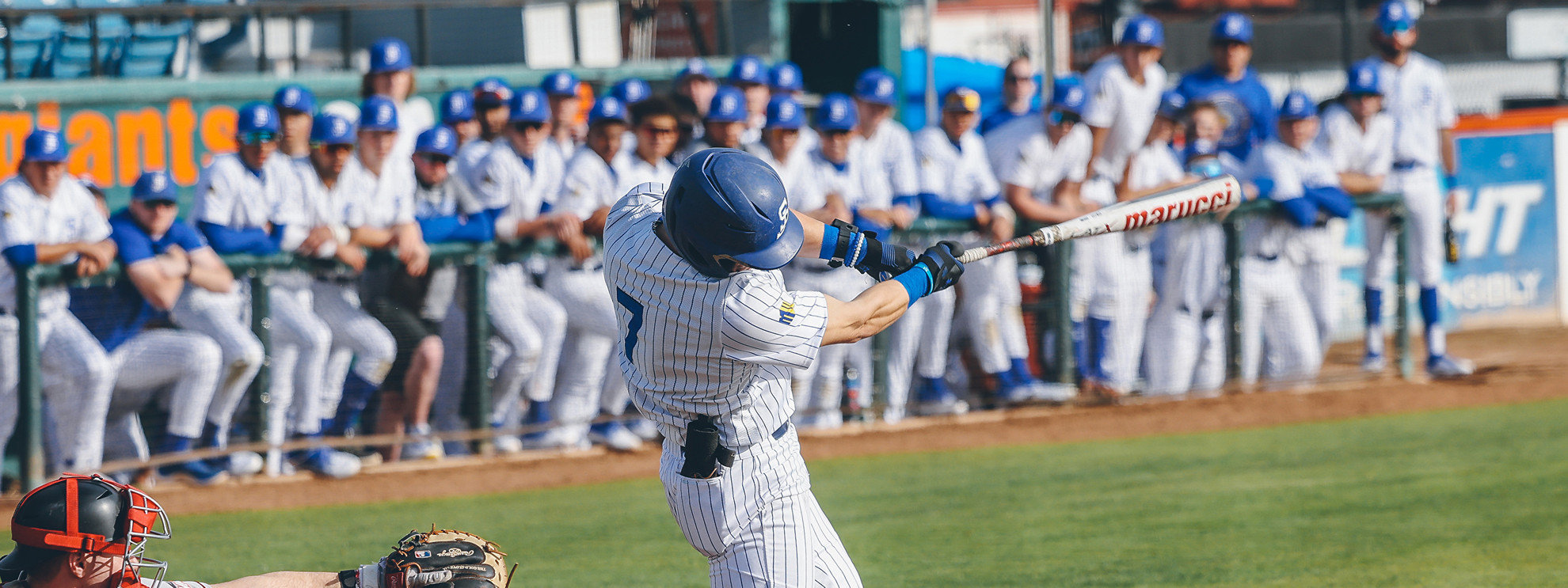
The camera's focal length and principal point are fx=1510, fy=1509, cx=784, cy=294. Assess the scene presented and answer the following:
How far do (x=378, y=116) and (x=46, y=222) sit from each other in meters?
1.50

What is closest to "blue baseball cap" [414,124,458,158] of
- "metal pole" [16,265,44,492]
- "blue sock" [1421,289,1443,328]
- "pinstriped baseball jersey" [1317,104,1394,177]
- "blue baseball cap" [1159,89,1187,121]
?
"metal pole" [16,265,44,492]

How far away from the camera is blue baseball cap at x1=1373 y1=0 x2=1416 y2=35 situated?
340 inches

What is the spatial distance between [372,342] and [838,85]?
4.53m

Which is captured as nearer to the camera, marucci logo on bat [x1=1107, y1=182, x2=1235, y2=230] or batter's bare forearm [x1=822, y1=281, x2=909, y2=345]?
batter's bare forearm [x1=822, y1=281, x2=909, y2=345]

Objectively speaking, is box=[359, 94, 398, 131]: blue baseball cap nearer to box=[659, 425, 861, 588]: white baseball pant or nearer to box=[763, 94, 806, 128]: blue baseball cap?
box=[763, 94, 806, 128]: blue baseball cap

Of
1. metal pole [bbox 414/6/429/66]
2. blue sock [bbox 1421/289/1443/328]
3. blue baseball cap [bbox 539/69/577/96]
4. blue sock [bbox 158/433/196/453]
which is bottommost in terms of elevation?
blue sock [bbox 158/433/196/453]

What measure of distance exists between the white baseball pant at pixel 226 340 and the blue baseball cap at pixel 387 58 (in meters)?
1.73

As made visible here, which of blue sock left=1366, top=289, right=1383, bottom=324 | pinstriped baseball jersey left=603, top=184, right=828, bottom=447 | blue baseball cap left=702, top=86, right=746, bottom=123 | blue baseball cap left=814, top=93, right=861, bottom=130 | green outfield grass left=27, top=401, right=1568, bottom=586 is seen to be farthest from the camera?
blue sock left=1366, top=289, right=1383, bottom=324

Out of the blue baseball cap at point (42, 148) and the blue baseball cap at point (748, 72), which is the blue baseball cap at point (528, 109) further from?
the blue baseball cap at point (42, 148)

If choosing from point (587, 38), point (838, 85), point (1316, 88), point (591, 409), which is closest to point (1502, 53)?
point (1316, 88)

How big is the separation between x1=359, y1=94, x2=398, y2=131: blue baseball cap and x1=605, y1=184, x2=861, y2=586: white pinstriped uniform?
4160 mm

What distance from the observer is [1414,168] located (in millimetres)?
8711

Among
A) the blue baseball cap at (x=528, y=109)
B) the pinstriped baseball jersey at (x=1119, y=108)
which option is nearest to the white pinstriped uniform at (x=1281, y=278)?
the pinstriped baseball jersey at (x=1119, y=108)

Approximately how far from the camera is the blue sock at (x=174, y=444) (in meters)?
6.53
